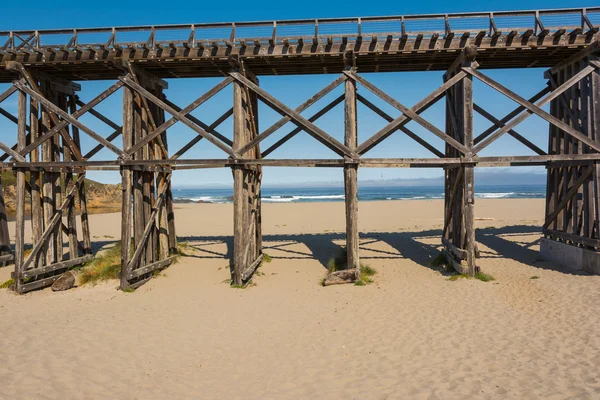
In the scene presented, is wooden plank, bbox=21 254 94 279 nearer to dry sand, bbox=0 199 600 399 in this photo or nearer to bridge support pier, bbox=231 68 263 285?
dry sand, bbox=0 199 600 399

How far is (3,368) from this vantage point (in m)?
5.79

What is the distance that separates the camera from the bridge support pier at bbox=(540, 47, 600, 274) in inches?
387

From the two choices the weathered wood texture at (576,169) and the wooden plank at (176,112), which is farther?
the wooden plank at (176,112)

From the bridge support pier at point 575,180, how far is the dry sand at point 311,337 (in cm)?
91

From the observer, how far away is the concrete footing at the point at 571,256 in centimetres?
955

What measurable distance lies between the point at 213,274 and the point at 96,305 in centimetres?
322

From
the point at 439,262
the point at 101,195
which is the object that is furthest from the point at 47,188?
the point at 101,195

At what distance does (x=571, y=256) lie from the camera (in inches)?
409

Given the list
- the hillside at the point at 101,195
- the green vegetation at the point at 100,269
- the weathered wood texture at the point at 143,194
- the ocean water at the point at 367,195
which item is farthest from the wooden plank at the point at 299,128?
the ocean water at the point at 367,195

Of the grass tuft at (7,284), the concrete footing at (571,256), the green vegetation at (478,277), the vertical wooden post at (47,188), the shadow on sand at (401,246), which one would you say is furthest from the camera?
the shadow on sand at (401,246)

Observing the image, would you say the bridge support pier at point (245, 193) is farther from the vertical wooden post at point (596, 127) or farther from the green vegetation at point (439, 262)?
the vertical wooden post at point (596, 127)

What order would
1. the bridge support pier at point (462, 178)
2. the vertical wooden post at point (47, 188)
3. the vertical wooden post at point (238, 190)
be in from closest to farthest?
1. the bridge support pier at point (462, 178)
2. the vertical wooden post at point (238, 190)
3. the vertical wooden post at point (47, 188)

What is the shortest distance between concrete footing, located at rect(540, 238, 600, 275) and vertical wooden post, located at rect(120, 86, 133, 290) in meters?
12.1

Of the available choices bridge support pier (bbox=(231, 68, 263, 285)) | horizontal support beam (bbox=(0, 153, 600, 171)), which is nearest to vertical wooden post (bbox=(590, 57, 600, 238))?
horizontal support beam (bbox=(0, 153, 600, 171))
